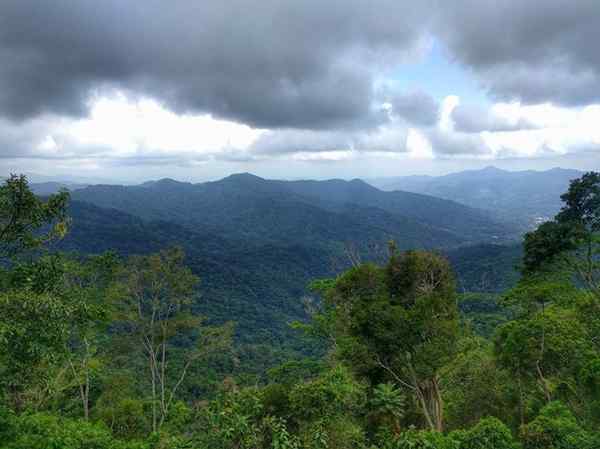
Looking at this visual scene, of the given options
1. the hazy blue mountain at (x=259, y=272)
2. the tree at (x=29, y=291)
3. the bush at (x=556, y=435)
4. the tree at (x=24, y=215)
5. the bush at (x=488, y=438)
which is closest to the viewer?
the tree at (x=29, y=291)

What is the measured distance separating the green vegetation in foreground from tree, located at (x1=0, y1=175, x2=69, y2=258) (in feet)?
0.08

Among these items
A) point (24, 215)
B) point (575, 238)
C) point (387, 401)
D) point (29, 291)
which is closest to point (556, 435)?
point (387, 401)

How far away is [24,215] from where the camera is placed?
7.40 metres

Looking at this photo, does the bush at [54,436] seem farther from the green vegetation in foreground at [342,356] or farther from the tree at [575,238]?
the tree at [575,238]

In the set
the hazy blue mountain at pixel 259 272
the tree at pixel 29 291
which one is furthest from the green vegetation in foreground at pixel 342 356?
the hazy blue mountain at pixel 259 272

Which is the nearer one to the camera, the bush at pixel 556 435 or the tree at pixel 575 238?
the bush at pixel 556 435

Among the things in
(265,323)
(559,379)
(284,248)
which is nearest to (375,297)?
(559,379)

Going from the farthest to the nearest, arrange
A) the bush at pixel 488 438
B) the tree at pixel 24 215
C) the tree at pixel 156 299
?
1. the tree at pixel 156 299
2. the bush at pixel 488 438
3. the tree at pixel 24 215

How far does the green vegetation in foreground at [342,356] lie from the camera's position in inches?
299

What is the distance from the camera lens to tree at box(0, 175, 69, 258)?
710 centimetres

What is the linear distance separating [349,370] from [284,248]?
17159 centimetres

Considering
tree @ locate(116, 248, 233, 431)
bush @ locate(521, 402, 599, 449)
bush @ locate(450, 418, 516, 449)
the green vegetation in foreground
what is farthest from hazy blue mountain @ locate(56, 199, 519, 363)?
bush @ locate(450, 418, 516, 449)

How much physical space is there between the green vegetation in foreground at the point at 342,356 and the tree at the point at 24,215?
3 cm

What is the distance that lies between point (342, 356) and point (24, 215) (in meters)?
9.35
